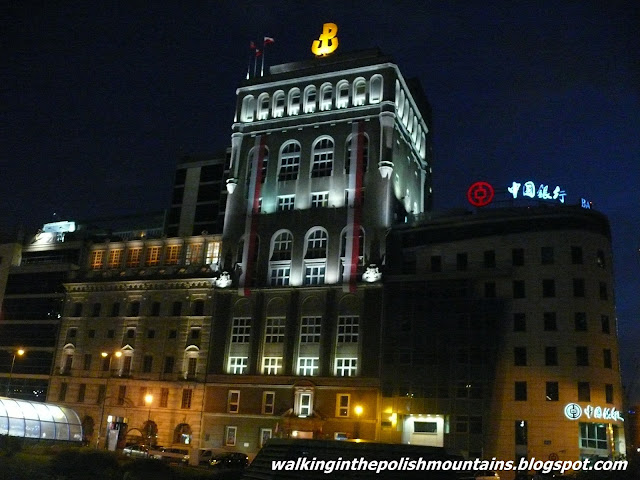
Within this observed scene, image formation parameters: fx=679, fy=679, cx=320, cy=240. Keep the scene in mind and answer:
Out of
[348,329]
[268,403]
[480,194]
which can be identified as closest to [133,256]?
[268,403]

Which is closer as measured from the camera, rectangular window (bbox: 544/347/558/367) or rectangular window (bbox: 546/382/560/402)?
rectangular window (bbox: 546/382/560/402)

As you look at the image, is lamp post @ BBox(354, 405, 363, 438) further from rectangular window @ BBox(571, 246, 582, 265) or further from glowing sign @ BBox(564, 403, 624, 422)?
rectangular window @ BBox(571, 246, 582, 265)

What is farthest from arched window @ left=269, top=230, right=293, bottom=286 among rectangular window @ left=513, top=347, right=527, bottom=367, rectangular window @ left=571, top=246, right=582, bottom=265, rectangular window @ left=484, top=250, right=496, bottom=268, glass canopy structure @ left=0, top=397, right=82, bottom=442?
rectangular window @ left=571, top=246, right=582, bottom=265

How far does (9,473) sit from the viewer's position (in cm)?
3991

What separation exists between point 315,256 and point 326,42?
33.8 meters

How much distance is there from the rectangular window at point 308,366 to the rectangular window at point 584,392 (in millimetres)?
29524

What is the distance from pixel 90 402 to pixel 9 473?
55032 millimetres

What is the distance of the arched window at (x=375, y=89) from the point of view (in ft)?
298

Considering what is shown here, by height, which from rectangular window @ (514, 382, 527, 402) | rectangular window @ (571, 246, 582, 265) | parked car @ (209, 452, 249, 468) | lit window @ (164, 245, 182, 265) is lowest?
parked car @ (209, 452, 249, 468)

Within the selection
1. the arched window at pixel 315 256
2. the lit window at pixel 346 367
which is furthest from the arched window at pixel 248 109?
the lit window at pixel 346 367

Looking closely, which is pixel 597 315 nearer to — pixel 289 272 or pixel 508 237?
pixel 508 237

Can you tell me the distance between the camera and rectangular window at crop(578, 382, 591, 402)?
7044cm

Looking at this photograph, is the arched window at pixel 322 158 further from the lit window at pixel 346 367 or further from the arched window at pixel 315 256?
the lit window at pixel 346 367

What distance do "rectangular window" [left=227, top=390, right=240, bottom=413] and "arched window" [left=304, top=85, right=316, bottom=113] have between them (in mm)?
39512
